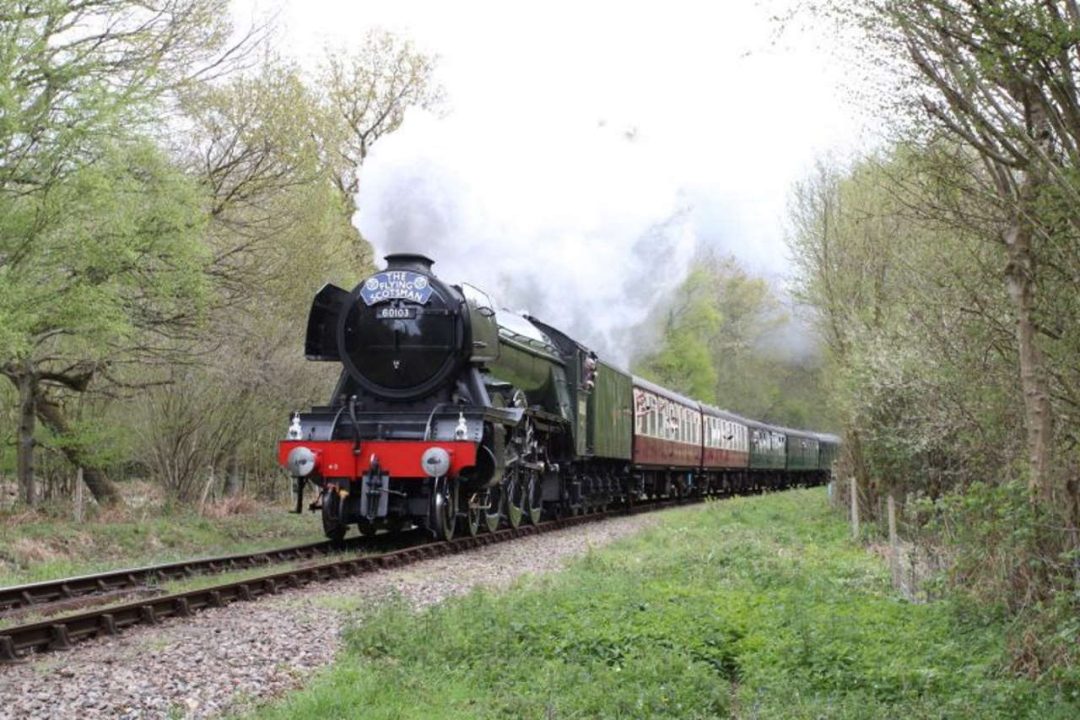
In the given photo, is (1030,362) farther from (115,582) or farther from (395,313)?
(395,313)

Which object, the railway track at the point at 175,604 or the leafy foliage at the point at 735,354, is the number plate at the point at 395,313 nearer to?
the railway track at the point at 175,604

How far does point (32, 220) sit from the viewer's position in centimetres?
1273

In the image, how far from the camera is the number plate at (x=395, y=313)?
568 inches

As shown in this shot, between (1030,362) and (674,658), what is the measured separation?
3091 millimetres

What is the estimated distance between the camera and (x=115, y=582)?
10484mm

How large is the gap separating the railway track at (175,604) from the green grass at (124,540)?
208 centimetres

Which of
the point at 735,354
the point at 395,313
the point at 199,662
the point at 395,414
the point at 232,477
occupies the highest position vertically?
the point at 735,354

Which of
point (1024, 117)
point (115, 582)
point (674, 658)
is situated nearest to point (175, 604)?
point (115, 582)

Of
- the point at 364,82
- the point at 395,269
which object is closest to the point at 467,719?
the point at 395,269

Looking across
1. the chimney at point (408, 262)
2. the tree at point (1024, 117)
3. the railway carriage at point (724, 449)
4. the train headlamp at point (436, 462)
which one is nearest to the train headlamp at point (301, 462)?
the train headlamp at point (436, 462)

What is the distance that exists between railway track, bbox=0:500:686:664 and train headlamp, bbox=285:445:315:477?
3.15 feet

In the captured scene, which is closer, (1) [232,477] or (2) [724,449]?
(1) [232,477]

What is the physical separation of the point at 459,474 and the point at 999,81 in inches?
343

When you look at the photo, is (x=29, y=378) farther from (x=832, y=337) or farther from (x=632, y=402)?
(x=832, y=337)
